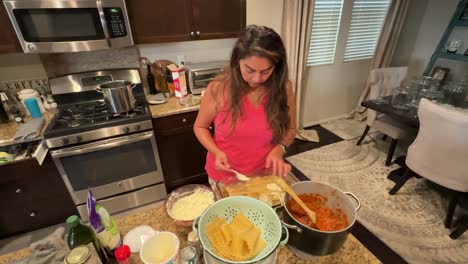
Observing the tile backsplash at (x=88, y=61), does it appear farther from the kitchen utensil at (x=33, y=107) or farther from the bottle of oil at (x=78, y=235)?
the bottle of oil at (x=78, y=235)

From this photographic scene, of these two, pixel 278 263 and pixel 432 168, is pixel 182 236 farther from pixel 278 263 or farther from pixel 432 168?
pixel 432 168

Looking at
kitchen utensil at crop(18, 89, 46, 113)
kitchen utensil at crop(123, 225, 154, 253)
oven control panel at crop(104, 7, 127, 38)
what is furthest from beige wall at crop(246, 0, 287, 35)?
kitchen utensil at crop(123, 225, 154, 253)

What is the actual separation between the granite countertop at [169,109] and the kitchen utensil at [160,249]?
3.91 feet

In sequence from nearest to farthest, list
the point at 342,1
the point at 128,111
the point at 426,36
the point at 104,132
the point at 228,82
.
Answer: the point at 228,82, the point at 104,132, the point at 128,111, the point at 342,1, the point at 426,36

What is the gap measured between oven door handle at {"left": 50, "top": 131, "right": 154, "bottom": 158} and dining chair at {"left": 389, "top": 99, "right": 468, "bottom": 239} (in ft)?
6.66

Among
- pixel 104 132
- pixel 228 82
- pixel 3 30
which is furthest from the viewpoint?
pixel 104 132

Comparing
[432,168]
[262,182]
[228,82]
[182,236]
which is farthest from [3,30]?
[432,168]

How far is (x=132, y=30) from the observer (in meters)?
1.68

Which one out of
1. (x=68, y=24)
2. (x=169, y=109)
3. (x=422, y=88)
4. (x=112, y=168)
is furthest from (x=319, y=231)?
(x=422, y=88)

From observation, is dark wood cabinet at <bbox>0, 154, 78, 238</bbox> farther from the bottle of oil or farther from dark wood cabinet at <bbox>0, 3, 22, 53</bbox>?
the bottle of oil

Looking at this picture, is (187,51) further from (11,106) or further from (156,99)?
(11,106)

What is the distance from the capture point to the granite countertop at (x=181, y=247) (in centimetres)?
64

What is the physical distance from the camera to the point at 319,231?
55cm

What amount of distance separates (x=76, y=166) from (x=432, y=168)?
8.66ft
